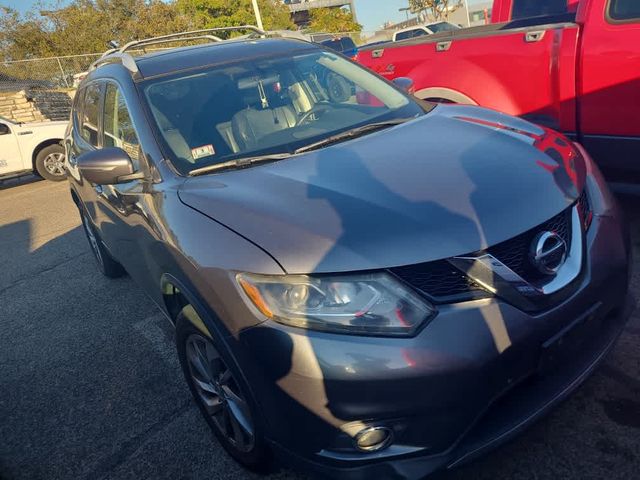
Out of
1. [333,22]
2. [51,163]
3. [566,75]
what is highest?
[566,75]

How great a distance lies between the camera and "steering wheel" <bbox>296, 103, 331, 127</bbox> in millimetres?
3029

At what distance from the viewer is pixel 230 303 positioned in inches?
75.2

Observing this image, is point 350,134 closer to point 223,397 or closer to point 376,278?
point 376,278

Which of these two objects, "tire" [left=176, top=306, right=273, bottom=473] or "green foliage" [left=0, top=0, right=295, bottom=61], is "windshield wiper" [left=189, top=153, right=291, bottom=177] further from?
"green foliage" [left=0, top=0, right=295, bottom=61]

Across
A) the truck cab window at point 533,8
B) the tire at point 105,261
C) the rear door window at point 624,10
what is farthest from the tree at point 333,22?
the rear door window at point 624,10

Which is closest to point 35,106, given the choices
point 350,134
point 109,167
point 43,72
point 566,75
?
point 43,72

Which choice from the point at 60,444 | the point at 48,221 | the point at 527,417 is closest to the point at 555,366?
the point at 527,417

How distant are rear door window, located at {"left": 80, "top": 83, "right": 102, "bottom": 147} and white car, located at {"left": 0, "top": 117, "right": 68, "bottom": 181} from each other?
6.77 metres

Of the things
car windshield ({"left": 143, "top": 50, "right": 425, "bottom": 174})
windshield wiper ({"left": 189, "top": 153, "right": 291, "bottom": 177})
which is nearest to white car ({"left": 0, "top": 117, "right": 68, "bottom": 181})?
car windshield ({"left": 143, "top": 50, "right": 425, "bottom": 174})

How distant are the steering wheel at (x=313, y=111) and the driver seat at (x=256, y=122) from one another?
1.4 inches

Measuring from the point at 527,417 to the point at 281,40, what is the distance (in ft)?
9.33

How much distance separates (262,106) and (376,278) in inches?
63.7

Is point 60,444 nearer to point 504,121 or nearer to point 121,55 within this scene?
point 121,55

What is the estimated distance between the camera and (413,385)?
1.68 m
